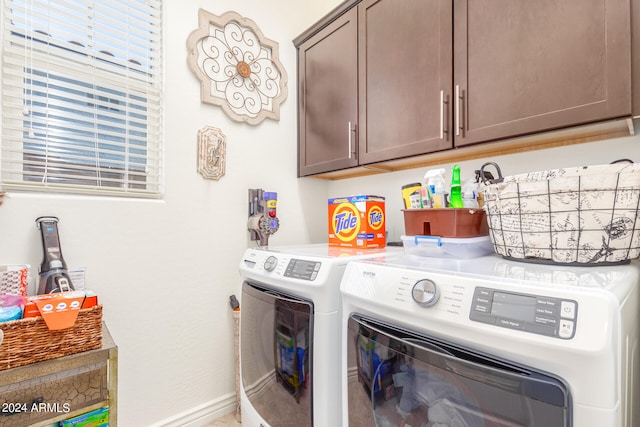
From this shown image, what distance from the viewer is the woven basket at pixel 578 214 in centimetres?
78

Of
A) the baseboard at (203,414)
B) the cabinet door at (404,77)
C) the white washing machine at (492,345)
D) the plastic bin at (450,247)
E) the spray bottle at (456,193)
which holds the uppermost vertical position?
the cabinet door at (404,77)

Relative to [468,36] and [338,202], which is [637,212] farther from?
[338,202]

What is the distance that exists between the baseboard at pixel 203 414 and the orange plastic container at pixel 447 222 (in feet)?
4.78

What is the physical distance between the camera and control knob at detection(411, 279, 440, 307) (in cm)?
71

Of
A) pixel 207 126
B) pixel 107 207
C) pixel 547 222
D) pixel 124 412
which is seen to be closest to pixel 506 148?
pixel 547 222

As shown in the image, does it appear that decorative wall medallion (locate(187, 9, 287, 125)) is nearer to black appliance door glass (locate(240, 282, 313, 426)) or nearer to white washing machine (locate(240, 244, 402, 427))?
white washing machine (locate(240, 244, 402, 427))

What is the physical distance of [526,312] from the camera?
0.59 meters

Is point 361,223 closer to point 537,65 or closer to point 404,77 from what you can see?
point 404,77

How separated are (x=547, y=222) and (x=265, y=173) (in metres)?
1.53

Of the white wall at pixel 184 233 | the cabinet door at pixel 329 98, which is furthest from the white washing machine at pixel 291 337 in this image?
the cabinet door at pixel 329 98

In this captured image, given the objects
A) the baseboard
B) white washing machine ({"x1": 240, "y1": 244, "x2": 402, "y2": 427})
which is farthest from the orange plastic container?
the baseboard

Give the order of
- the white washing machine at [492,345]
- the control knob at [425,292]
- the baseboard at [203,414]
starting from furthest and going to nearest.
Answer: the baseboard at [203,414] < the control knob at [425,292] < the white washing machine at [492,345]

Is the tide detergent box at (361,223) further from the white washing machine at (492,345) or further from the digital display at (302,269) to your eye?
the white washing machine at (492,345)

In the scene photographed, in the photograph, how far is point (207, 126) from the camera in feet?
5.86
